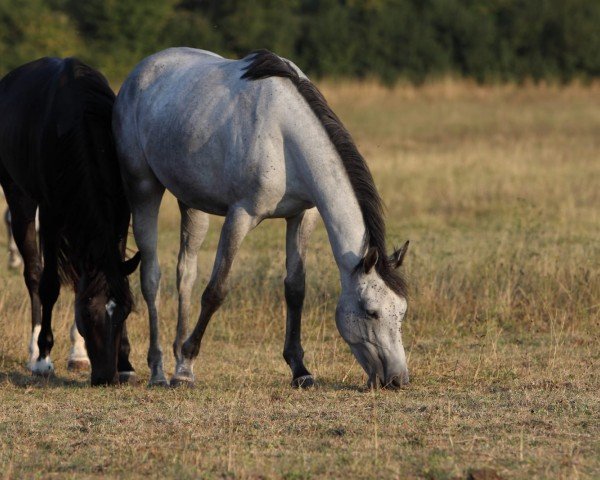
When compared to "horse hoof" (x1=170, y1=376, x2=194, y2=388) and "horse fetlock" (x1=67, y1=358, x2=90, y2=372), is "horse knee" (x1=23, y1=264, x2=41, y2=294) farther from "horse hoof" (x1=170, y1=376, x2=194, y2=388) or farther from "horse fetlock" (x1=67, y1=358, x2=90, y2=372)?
"horse hoof" (x1=170, y1=376, x2=194, y2=388)

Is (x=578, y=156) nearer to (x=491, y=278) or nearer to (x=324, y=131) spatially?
(x=491, y=278)

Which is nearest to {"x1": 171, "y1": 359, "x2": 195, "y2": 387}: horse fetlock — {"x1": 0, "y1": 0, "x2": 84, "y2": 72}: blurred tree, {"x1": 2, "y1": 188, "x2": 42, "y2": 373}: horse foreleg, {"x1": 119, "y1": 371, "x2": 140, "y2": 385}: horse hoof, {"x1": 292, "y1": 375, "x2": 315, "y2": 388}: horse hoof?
{"x1": 119, "y1": 371, "x2": 140, "y2": 385}: horse hoof

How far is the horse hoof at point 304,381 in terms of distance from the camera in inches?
271

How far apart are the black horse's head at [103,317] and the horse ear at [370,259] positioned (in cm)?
144

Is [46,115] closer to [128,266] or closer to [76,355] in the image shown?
[128,266]

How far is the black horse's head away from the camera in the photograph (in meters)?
6.83

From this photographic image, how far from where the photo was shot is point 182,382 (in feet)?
22.9

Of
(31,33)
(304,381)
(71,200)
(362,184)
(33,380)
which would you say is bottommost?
(31,33)

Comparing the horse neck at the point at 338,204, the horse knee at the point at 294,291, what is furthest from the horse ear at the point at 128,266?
the horse neck at the point at 338,204

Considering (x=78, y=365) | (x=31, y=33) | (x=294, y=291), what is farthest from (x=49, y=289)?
(x=31, y=33)

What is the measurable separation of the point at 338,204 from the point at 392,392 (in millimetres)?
1042

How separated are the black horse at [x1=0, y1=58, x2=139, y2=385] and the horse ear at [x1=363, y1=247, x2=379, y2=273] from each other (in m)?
1.45

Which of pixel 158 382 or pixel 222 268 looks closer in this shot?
Answer: pixel 222 268

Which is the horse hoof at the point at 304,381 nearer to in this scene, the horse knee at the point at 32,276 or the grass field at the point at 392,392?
the grass field at the point at 392,392
